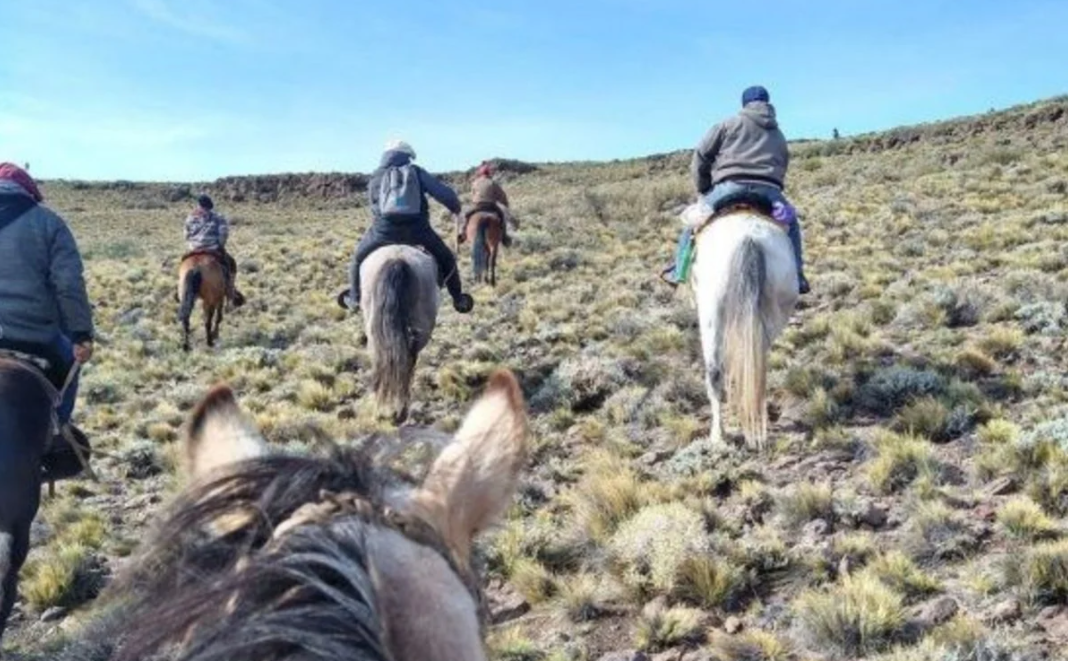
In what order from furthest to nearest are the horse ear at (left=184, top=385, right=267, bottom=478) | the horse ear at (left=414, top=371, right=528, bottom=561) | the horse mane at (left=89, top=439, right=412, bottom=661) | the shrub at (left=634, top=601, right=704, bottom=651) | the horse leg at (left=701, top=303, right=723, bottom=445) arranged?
the horse leg at (left=701, top=303, right=723, bottom=445) < the shrub at (left=634, top=601, right=704, bottom=651) < the horse ear at (left=184, top=385, right=267, bottom=478) < the horse ear at (left=414, top=371, right=528, bottom=561) < the horse mane at (left=89, top=439, right=412, bottom=661)

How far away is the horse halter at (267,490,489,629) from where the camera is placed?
1461 mm

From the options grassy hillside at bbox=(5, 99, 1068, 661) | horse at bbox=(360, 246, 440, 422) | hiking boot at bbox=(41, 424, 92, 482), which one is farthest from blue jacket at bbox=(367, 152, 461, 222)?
hiking boot at bbox=(41, 424, 92, 482)

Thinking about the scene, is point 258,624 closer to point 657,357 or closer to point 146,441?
point 146,441

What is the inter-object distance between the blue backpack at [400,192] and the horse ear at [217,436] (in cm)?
698

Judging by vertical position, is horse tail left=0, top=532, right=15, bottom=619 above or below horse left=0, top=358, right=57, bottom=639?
below

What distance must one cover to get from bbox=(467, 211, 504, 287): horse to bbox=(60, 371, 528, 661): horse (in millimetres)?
15602

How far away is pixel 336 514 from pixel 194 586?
0.73ft

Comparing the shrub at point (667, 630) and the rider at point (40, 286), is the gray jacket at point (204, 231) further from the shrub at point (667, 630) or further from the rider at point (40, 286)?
the shrub at point (667, 630)

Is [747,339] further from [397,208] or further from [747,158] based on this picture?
[397,208]

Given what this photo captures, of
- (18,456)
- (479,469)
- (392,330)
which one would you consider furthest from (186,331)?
(479,469)

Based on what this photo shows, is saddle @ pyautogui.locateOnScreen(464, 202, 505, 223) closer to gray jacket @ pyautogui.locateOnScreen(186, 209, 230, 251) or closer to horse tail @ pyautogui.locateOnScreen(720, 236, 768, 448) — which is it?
gray jacket @ pyautogui.locateOnScreen(186, 209, 230, 251)

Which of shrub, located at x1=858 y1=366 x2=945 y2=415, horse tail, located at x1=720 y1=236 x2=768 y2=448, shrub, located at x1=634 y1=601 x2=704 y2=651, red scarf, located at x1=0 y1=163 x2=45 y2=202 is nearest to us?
shrub, located at x1=634 y1=601 x2=704 y2=651

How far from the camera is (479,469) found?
1975mm

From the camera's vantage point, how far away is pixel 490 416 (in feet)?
6.91
